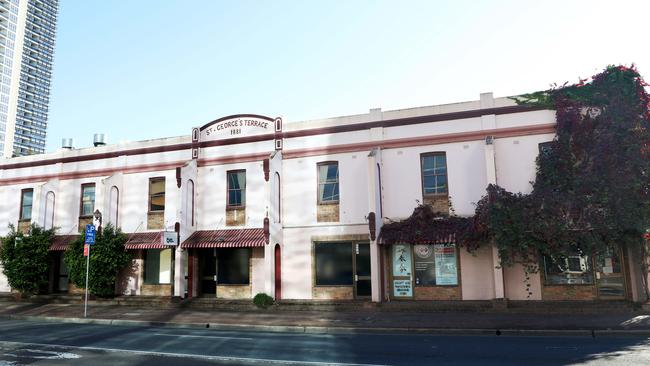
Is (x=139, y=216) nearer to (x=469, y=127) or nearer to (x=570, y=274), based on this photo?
(x=469, y=127)

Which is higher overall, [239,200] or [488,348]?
[239,200]

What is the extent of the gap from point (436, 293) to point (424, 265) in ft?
3.66

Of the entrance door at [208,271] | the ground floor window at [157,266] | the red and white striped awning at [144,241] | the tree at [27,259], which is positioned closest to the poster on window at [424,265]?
the entrance door at [208,271]

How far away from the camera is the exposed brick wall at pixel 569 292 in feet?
53.5

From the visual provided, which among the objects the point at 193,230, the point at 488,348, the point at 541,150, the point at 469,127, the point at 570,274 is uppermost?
the point at 469,127

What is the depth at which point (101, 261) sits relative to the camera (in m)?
21.4

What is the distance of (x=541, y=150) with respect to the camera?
56.6ft

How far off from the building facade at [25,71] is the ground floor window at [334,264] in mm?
91340

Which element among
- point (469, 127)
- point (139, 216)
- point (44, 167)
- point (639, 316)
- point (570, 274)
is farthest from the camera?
point (44, 167)

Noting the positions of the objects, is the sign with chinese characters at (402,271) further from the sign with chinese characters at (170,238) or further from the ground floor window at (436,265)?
the sign with chinese characters at (170,238)

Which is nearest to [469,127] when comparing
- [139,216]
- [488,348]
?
[488,348]

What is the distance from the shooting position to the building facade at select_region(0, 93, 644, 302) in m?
17.4

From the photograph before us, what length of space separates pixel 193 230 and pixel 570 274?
50.3ft

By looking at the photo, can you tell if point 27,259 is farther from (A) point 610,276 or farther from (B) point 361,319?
(A) point 610,276
